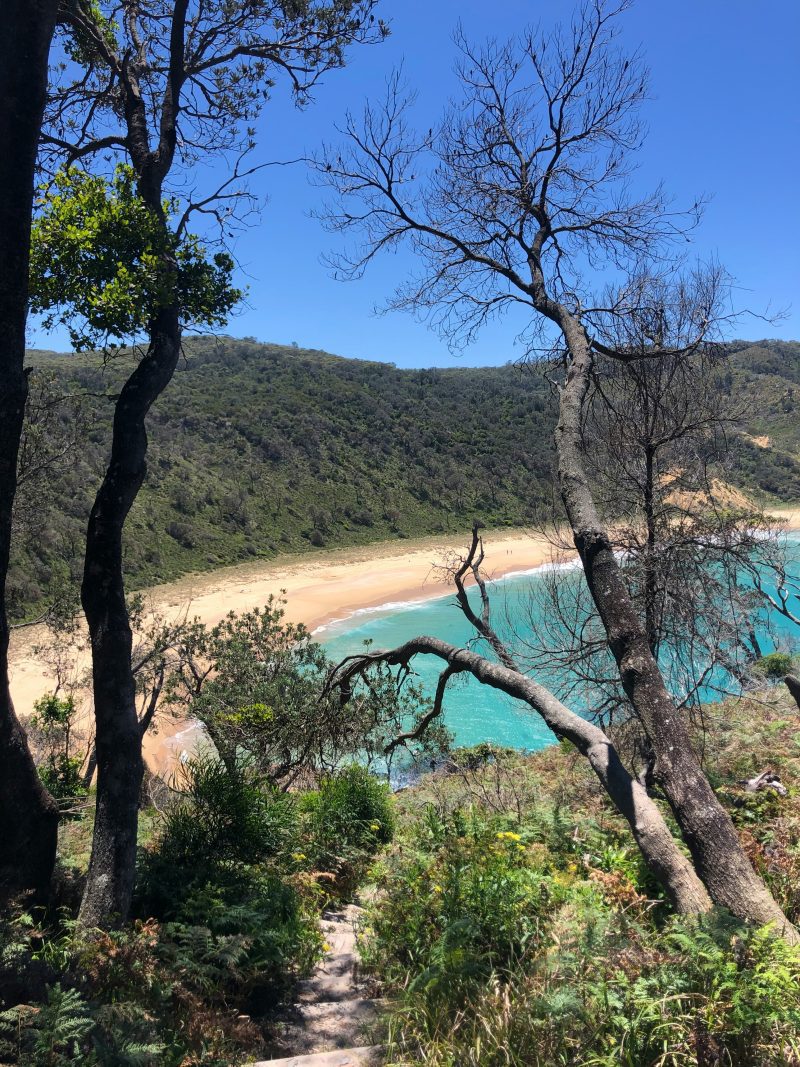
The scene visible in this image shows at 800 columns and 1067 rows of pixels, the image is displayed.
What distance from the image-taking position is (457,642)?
28.0m

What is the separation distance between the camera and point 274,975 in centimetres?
430

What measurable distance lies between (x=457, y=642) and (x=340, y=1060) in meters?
25.1

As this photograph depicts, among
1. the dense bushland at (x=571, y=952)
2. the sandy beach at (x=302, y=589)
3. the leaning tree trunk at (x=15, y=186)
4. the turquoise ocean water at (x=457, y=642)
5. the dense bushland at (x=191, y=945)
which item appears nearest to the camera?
the dense bushland at (x=571, y=952)

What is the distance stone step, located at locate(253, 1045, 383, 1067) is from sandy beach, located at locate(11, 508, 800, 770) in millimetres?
15245

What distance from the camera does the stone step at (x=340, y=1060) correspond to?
3.10 meters

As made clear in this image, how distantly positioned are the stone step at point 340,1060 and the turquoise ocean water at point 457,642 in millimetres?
11120

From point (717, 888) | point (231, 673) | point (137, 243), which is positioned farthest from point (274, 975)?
point (231, 673)

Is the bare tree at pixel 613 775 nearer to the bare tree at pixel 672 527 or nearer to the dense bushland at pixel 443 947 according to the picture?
the dense bushland at pixel 443 947

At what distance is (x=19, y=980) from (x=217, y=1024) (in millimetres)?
1096

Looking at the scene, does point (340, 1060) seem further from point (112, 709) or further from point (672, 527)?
point (672, 527)

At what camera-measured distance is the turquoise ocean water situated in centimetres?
2055

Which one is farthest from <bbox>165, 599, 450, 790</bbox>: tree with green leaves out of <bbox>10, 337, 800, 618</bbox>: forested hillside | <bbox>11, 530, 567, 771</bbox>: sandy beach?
<bbox>10, 337, 800, 618</bbox>: forested hillside

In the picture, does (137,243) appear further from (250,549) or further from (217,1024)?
(250,549)

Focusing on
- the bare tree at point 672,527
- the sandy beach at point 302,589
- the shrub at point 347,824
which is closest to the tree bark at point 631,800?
the bare tree at point 672,527
